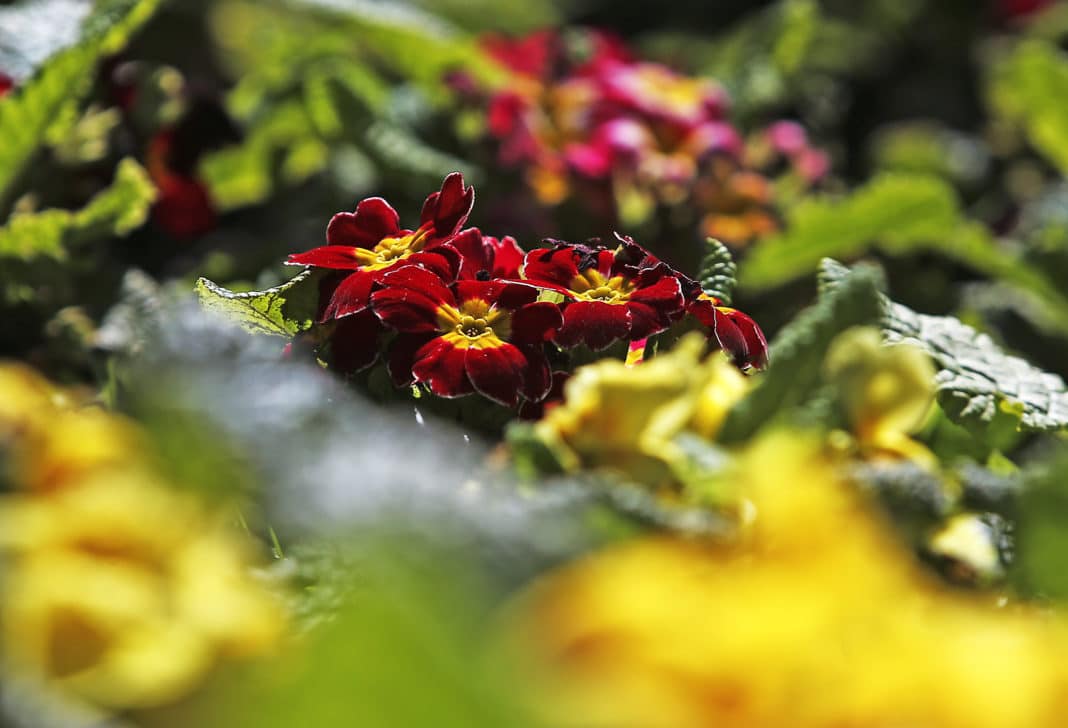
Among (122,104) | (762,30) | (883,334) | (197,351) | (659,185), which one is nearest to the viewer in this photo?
(197,351)

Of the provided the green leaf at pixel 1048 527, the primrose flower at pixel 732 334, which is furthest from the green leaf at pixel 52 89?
the green leaf at pixel 1048 527

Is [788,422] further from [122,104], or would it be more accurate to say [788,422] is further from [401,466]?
[122,104]

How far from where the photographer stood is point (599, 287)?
0.71m

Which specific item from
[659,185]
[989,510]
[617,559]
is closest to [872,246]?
[659,185]

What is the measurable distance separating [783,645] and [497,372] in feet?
A: 0.97

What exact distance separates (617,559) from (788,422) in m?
0.15

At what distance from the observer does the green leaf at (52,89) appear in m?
1.11

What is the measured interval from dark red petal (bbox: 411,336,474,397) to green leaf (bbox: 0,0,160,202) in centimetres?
63

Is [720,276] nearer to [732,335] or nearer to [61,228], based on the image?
[732,335]

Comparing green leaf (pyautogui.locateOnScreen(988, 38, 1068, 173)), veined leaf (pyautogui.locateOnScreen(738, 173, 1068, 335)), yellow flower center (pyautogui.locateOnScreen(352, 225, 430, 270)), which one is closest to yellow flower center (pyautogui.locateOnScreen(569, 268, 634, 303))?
yellow flower center (pyautogui.locateOnScreen(352, 225, 430, 270))

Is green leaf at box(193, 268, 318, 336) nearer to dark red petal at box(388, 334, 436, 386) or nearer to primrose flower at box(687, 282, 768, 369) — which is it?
dark red petal at box(388, 334, 436, 386)

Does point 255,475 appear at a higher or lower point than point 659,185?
higher

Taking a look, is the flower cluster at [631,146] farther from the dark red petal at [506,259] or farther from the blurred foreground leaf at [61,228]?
the dark red petal at [506,259]

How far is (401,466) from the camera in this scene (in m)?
0.47
